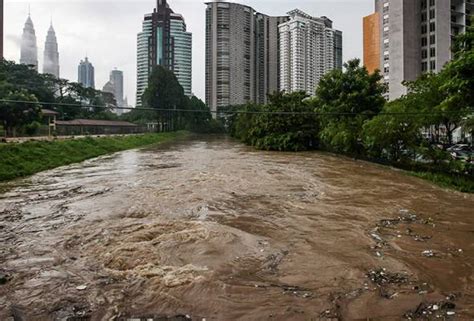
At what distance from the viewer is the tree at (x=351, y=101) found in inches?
861

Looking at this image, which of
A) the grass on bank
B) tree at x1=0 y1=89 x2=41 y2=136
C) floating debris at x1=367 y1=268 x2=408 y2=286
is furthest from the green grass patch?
tree at x1=0 y1=89 x2=41 y2=136

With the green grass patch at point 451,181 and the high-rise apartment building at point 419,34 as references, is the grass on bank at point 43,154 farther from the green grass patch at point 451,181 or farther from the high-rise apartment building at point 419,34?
the high-rise apartment building at point 419,34

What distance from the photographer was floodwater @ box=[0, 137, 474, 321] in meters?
4.29

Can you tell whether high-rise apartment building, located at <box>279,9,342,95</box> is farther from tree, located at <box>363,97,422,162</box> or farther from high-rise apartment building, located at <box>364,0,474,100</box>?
tree, located at <box>363,97,422,162</box>

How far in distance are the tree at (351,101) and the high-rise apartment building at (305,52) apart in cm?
3006

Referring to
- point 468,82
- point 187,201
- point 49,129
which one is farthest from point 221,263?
point 49,129

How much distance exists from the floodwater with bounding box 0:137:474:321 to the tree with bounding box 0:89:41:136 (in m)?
18.2

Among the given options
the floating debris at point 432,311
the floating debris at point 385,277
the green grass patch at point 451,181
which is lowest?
the floating debris at point 432,311

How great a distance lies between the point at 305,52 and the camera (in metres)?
55.3

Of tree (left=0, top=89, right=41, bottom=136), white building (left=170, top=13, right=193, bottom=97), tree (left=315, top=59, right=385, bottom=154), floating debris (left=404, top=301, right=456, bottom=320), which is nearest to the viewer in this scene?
floating debris (left=404, top=301, right=456, bottom=320)

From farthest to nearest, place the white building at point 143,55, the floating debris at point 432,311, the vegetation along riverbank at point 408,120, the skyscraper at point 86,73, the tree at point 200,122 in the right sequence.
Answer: the skyscraper at point 86,73 → the tree at point 200,122 → the white building at point 143,55 → the vegetation along riverbank at point 408,120 → the floating debris at point 432,311

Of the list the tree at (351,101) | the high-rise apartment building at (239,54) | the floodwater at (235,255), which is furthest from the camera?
the high-rise apartment building at (239,54)

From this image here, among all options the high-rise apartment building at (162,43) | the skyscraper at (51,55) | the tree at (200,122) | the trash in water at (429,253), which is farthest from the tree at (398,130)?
the skyscraper at (51,55)

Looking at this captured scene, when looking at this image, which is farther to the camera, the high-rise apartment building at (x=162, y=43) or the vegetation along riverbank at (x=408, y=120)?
the high-rise apartment building at (x=162, y=43)
